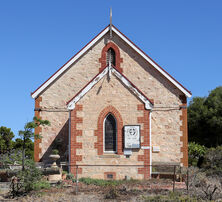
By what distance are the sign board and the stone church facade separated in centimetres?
15

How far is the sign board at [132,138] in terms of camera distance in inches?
773

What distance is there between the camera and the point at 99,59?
23.4 m

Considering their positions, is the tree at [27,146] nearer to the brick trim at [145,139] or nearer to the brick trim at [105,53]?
the brick trim at [105,53]

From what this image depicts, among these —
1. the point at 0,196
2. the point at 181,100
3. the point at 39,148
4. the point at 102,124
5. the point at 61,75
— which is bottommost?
the point at 0,196

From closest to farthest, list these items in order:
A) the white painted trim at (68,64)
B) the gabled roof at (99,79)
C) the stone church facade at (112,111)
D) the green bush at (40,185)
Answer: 1. the green bush at (40,185)
2. the stone church facade at (112,111)
3. the gabled roof at (99,79)
4. the white painted trim at (68,64)

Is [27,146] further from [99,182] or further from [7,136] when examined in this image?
[99,182]

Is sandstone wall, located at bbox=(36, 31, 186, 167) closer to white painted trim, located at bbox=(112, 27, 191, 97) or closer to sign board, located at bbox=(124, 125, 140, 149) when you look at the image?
white painted trim, located at bbox=(112, 27, 191, 97)

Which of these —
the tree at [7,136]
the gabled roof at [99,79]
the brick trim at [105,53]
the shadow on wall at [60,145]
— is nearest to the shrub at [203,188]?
the gabled roof at [99,79]

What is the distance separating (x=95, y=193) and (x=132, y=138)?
16.0 ft

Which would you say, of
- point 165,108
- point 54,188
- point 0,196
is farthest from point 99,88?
point 0,196

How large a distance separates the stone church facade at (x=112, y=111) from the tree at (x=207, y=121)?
59.4 feet

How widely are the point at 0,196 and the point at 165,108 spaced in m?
11.3

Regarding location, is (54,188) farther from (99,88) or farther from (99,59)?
(99,59)

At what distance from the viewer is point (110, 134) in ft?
66.2
